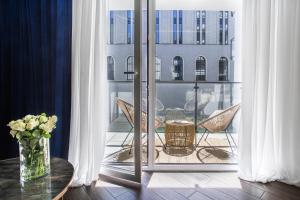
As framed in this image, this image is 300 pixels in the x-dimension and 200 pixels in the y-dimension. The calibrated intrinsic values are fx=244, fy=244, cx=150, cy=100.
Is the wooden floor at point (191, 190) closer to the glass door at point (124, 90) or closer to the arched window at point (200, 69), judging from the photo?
the glass door at point (124, 90)

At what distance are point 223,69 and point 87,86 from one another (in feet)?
5.92

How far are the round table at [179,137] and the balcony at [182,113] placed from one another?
0.07 m

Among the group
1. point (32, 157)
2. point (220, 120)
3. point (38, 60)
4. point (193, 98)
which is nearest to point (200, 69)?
point (193, 98)

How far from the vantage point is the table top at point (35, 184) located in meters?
1.29

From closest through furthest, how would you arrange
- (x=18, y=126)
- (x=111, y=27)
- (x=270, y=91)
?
1. (x=18, y=126)
2. (x=270, y=91)
3. (x=111, y=27)

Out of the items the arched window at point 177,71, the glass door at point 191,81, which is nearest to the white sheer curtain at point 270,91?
the glass door at point 191,81

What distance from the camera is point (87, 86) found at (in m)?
2.62

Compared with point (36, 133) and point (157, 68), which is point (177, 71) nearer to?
point (157, 68)

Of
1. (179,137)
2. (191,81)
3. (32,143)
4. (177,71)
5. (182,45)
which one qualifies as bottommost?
(179,137)

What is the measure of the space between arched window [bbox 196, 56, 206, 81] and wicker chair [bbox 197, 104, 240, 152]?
0.53 meters

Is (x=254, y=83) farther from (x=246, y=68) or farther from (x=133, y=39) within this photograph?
(x=133, y=39)

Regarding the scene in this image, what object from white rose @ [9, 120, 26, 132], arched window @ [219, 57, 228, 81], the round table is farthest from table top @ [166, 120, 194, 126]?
→ white rose @ [9, 120, 26, 132]

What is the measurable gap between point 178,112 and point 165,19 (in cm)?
132

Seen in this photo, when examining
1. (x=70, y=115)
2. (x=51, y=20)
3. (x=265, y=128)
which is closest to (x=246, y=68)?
(x=265, y=128)
